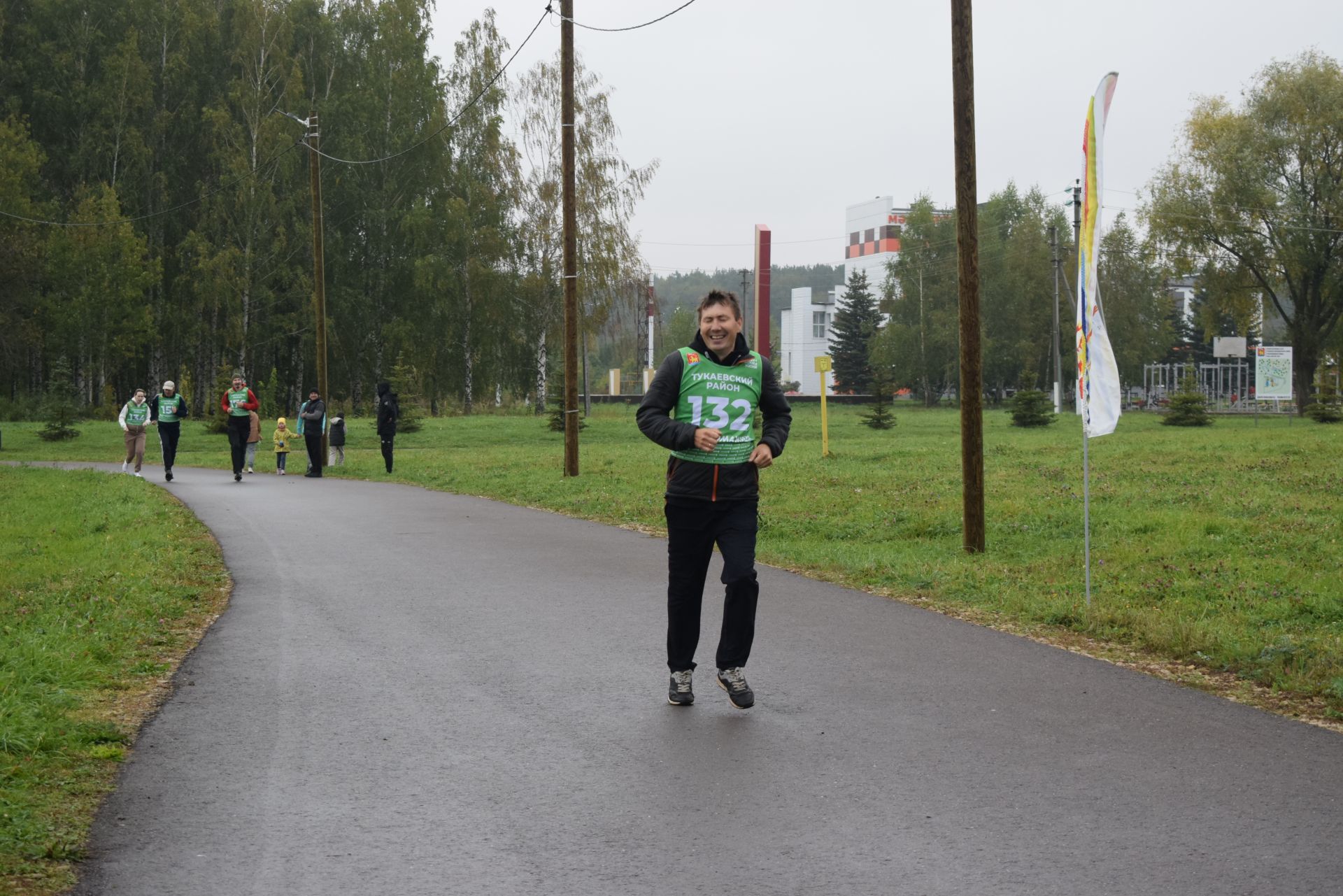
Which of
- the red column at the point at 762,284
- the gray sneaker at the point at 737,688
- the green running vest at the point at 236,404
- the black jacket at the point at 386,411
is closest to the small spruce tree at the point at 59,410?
the black jacket at the point at 386,411

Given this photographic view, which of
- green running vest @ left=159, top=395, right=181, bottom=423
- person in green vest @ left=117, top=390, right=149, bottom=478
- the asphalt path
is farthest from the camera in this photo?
person in green vest @ left=117, top=390, right=149, bottom=478

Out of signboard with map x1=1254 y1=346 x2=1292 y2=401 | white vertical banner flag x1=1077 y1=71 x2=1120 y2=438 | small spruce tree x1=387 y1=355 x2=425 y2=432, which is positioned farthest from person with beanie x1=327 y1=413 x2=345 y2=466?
signboard with map x1=1254 y1=346 x2=1292 y2=401

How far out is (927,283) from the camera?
286ft

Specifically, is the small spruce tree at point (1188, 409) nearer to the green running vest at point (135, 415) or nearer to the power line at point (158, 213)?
the power line at point (158, 213)

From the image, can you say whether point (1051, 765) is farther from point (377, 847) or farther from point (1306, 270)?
point (1306, 270)

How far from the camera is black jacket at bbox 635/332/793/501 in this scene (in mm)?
6172

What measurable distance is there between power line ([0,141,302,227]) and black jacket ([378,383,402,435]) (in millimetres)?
23768

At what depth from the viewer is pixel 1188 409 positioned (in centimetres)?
4384

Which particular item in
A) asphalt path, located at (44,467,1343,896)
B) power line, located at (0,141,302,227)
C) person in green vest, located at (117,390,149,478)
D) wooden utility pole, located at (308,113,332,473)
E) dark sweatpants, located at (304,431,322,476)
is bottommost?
asphalt path, located at (44,467,1343,896)

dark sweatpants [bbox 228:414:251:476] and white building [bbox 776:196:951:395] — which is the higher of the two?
white building [bbox 776:196:951:395]

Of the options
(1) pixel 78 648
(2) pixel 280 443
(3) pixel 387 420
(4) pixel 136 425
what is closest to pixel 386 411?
(3) pixel 387 420

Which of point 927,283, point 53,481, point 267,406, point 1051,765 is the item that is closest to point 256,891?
point 1051,765

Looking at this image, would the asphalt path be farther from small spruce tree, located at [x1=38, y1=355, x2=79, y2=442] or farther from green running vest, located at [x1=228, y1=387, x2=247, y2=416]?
small spruce tree, located at [x1=38, y1=355, x2=79, y2=442]

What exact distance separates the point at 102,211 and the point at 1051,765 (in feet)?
163
